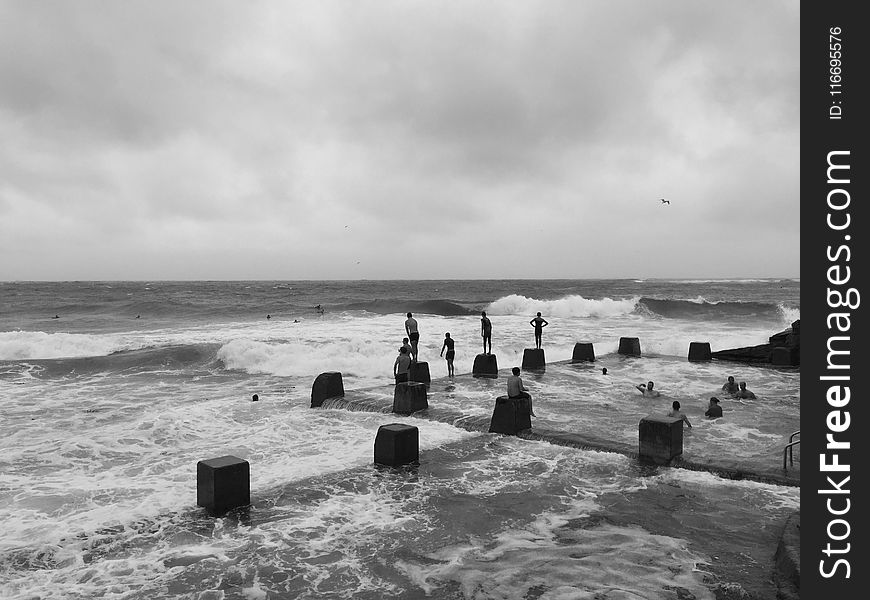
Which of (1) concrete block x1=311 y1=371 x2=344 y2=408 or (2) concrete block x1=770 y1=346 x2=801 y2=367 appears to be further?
(2) concrete block x1=770 y1=346 x2=801 y2=367

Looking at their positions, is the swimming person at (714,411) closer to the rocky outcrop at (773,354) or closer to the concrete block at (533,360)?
the concrete block at (533,360)

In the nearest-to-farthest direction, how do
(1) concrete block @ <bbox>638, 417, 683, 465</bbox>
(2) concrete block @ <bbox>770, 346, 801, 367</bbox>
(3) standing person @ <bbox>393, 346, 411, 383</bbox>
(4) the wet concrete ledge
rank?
(4) the wet concrete ledge
(1) concrete block @ <bbox>638, 417, 683, 465</bbox>
(3) standing person @ <bbox>393, 346, 411, 383</bbox>
(2) concrete block @ <bbox>770, 346, 801, 367</bbox>

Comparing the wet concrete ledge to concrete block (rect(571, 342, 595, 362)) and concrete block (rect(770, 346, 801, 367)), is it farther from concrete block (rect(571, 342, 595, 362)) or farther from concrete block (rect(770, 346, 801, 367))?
concrete block (rect(770, 346, 801, 367))

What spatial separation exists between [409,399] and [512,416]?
2.92 meters

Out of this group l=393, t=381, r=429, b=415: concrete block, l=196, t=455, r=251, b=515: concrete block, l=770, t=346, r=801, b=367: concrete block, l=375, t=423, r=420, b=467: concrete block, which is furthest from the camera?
l=770, t=346, r=801, b=367: concrete block

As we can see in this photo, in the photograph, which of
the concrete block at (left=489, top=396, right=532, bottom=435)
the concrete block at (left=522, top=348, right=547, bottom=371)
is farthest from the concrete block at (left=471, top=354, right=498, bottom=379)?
the concrete block at (left=489, top=396, right=532, bottom=435)

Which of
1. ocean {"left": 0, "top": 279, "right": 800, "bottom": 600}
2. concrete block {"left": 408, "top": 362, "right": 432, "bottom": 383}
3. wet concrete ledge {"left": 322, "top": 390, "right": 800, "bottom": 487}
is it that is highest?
concrete block {"left": 408, "top": 362, "right": 432, "bottom": 383}

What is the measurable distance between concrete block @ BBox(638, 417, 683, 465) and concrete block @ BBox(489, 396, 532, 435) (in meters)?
2.47

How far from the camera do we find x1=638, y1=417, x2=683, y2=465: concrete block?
9.75m

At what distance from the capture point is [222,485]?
8039 mm

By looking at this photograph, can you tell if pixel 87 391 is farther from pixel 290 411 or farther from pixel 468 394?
pixel 468 394

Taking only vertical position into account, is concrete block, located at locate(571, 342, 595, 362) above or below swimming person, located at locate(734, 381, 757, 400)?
above

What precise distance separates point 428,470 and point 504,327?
111 feet

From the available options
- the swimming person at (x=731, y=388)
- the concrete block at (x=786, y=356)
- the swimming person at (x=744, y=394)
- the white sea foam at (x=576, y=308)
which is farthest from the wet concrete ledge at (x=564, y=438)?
the white sea foam at (x=576, y=308)
